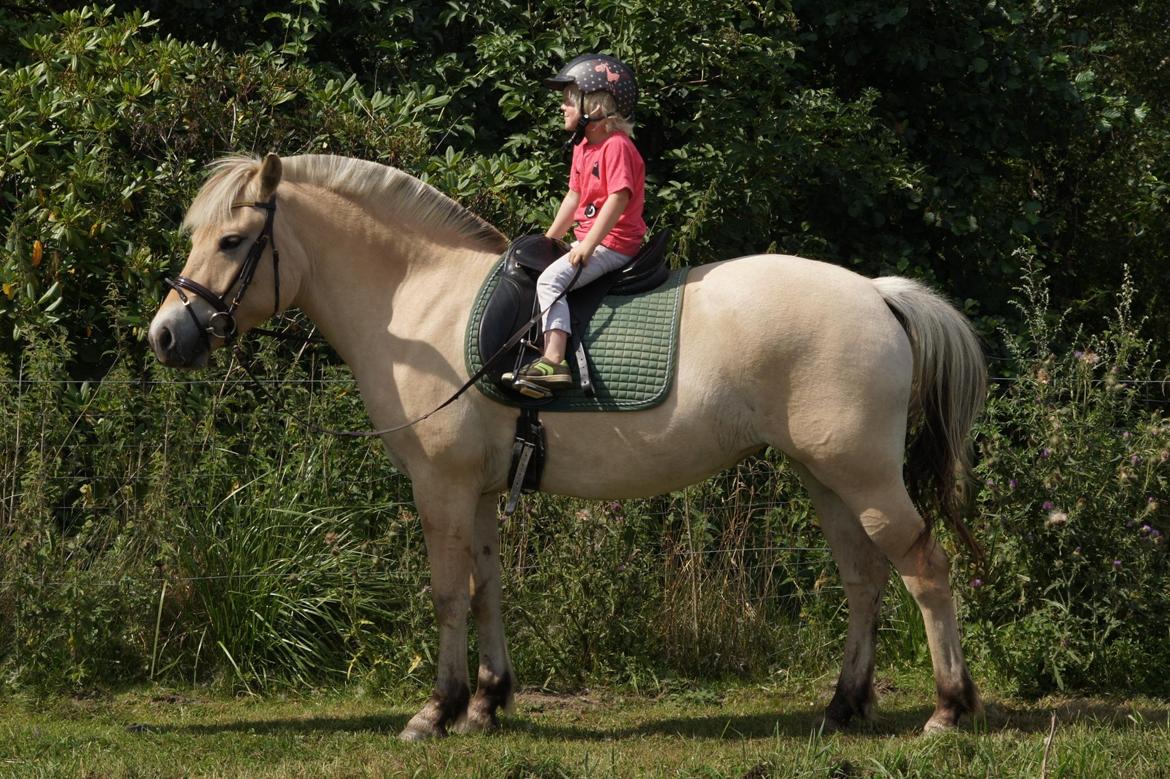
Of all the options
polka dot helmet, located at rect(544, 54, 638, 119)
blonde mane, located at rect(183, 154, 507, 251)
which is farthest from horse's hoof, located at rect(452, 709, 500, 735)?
polka dot helmet, located at rect(544, 54, 638, 119)

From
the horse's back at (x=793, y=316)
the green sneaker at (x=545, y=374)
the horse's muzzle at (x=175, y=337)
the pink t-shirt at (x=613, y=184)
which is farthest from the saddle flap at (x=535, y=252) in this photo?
Answer: the horse's muzzle at (x=175, y=337)

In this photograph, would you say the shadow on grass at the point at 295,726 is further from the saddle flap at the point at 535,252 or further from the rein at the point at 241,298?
the saddle flap at the point at 535,252

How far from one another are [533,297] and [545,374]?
1.37 feet

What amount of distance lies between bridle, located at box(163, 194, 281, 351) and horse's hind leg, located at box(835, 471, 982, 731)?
2513 mm

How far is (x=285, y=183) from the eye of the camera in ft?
18.4

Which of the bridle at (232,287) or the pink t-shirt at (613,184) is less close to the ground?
the pink t-shirt at (613,184)

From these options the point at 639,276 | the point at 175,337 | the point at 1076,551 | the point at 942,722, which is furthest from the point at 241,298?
the point at 1076,551

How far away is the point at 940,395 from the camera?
5.57m

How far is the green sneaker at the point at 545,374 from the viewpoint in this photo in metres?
5.21

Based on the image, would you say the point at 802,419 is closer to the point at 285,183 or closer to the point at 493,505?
the point at 493,505

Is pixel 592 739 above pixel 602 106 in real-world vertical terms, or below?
below

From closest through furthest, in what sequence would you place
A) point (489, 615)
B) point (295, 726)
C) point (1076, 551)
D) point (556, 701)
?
point (489, 615) < point (295, 726) < point (1076, 551) < point (556, 701)

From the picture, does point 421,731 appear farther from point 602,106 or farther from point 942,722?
point 602,106

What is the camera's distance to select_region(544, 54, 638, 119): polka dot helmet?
542 cm
